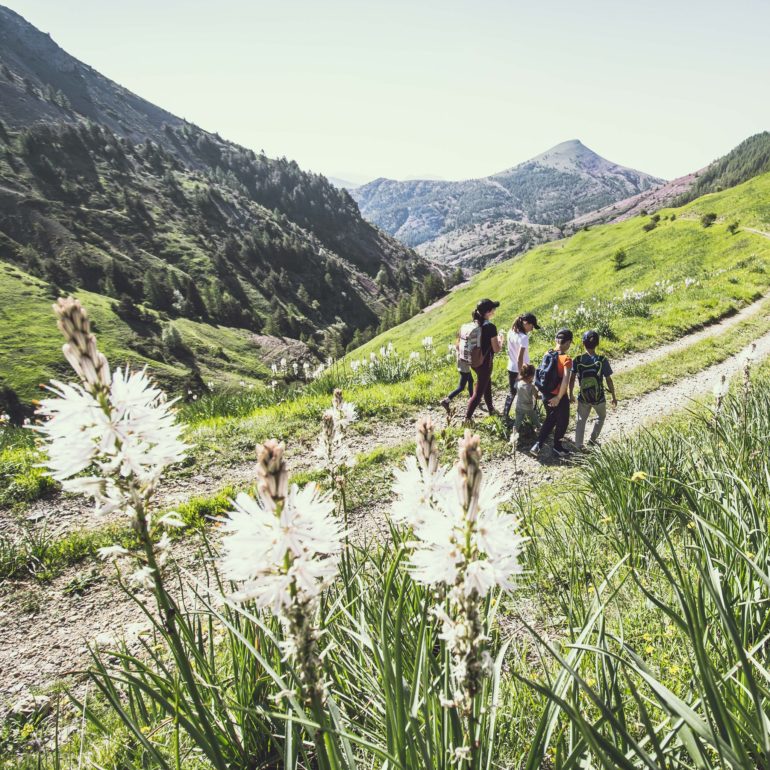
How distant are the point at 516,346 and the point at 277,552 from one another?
931 cm

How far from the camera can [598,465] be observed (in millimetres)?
5707

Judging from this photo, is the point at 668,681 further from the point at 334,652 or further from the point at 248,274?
the point at 248,274

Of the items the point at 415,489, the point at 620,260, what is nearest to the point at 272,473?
the point at 415,489

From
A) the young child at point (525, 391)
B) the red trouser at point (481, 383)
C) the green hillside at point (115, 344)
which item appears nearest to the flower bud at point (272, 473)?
the young child at point (525, 391)

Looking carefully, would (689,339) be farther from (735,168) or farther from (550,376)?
(735,168)

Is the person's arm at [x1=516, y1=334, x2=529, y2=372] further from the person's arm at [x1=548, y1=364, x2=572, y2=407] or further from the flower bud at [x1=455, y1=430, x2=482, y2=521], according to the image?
the flower bud at [x1=455, y1=430, x2=482, y2=521]

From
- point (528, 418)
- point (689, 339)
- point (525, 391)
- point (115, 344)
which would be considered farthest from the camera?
point (115, 344)

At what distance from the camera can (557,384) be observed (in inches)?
348

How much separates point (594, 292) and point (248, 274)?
139m

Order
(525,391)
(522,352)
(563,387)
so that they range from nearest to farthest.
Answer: (563,387), (525,391), (522,352)

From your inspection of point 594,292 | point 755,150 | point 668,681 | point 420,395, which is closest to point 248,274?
point 594,292

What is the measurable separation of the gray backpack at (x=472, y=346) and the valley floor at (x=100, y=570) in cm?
200

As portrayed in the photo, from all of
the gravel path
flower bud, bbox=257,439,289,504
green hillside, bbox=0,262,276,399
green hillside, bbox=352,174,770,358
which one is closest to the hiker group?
the gravel path

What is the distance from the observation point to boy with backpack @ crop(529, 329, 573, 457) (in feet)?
28.2
